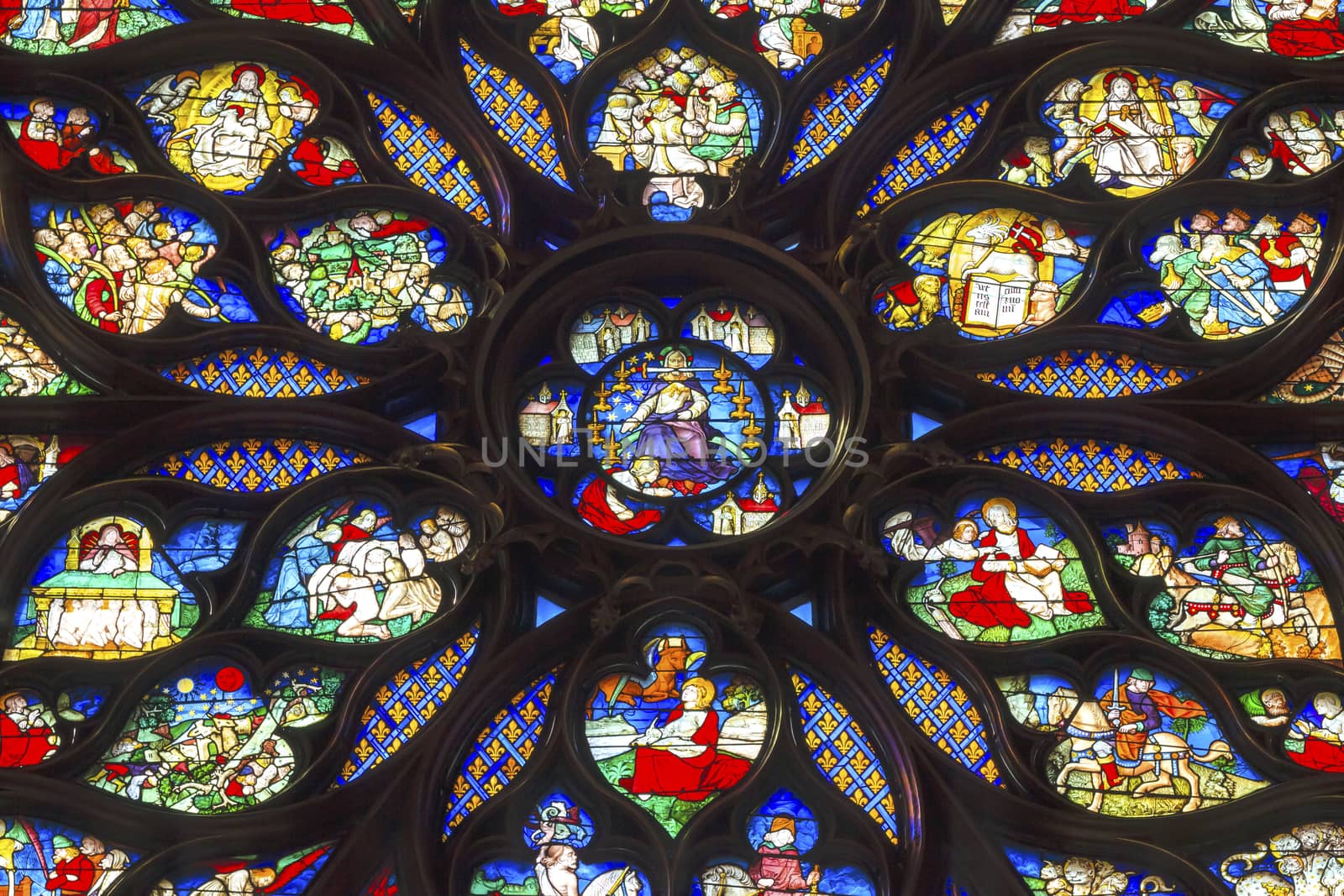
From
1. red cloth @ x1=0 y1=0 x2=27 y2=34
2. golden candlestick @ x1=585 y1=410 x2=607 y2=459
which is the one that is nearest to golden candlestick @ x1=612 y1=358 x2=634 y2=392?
golden candlestick @ x1=585 y1=410 x2=607 y2=459

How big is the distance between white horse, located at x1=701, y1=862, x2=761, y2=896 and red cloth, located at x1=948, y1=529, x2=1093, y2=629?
150cm

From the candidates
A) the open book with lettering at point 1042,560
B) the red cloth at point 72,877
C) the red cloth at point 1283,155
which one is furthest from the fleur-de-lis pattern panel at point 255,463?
the red cloth at point 1283,155

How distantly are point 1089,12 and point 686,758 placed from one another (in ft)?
14.1

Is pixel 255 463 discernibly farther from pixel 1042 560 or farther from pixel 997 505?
pixel 1042 560

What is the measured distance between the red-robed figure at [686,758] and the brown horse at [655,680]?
0.09m

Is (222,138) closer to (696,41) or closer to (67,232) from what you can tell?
(67,232)

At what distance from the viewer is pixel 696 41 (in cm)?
1338

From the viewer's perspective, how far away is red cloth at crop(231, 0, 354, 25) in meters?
13.5

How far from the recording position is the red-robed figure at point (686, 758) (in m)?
11.4

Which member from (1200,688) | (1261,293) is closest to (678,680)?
(1200,688)

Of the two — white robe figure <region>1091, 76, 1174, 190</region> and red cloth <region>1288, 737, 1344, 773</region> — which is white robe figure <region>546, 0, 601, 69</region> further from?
red cloth <region>1288, 737, 1344, 773</region>

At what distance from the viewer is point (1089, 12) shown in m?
13.5

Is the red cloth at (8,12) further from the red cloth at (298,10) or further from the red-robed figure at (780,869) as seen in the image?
the red-robed figure at (780,869)

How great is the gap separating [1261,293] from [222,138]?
4.68m
